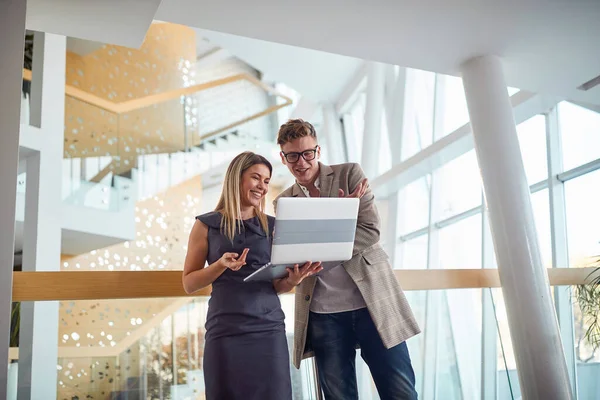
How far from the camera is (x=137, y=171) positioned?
935cm

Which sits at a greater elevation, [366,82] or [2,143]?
[366,82]

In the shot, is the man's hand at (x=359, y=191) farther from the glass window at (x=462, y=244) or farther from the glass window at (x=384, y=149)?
the glass window at (x=384, y=149)

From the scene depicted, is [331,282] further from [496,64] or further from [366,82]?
[366,82]

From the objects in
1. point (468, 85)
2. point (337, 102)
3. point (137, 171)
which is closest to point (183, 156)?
point (137, 171)

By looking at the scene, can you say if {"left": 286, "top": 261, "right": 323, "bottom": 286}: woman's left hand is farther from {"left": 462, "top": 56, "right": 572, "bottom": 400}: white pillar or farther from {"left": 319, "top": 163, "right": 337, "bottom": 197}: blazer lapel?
{"left": 462, "top": 56, "right": 572, "bottom": 400}: white pillar

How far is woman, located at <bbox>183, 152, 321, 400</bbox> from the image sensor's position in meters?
2.09

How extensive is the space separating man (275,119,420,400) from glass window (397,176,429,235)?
6.11m

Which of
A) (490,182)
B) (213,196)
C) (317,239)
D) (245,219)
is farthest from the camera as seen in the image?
(213,196)

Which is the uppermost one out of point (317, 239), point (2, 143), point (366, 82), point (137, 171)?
point (366, 82)

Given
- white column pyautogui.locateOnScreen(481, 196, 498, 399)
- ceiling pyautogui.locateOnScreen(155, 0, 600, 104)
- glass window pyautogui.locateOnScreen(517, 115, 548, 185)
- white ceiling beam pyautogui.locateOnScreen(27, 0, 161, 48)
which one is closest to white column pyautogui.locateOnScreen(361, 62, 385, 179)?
glass window pyautogui.locateOnScreen(517, 115, 548, 185)

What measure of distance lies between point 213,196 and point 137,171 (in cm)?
483

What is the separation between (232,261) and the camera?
2.04 m

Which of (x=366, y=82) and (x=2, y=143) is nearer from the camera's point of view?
(x=2, y=143)

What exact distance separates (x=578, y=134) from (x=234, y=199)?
432cm
